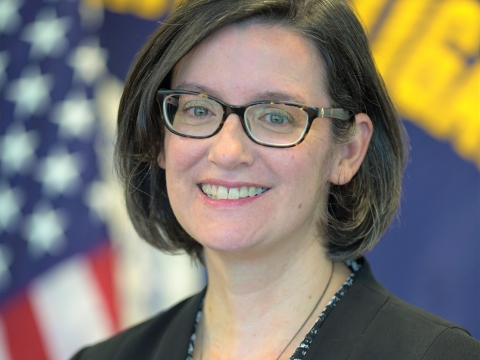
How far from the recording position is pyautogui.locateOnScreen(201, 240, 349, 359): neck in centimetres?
157

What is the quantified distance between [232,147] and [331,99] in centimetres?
27

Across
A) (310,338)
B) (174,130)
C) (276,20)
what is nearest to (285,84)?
(276,20)

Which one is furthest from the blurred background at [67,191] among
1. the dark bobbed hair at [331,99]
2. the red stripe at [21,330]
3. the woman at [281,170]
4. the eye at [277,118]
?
the eye at [277,118]

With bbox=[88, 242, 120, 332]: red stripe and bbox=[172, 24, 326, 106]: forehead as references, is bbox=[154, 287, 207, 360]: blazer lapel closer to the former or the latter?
bbox=[172, 24, 326, 106]: forehead

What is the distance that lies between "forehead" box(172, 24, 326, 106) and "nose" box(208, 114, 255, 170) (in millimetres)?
55

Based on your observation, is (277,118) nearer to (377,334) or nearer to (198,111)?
(198,111)

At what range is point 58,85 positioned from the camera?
2982mm

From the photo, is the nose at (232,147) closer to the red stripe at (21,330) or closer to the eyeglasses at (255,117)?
the eyeglasses at (255,117)

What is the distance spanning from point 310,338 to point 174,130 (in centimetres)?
54

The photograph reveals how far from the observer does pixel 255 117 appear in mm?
1475

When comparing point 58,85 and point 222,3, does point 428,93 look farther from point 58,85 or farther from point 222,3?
point 58,85

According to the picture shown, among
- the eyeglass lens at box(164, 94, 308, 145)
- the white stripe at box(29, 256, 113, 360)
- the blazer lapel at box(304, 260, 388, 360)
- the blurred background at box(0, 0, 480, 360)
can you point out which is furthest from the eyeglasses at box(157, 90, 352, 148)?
the white stripe at box(29, 256, 113, 360)

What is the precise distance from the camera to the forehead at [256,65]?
147cm

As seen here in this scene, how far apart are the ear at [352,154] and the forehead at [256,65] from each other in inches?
5.4
